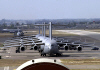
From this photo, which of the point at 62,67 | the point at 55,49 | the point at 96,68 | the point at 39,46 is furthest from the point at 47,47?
the point at 62,67

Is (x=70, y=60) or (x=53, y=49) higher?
(x=53, y=49)

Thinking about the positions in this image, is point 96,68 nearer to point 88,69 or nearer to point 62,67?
point 88,69

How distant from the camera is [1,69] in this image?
35.8m

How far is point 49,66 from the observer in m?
14.6

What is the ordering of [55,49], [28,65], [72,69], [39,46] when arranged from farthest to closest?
[39,46]
[55,49]
[72,69]
[28,65]

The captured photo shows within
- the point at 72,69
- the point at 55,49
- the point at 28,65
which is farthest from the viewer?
the point at 55,49

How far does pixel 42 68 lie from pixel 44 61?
0.44m

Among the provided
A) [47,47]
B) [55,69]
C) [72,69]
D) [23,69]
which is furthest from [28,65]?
[47,47]

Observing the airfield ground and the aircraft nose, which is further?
the aircraft nose

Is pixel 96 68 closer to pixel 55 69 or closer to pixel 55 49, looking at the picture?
pixel 55 49

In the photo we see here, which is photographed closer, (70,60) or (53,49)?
(70,60)

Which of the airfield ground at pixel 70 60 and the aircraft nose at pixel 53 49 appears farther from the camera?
the aircraft nose at pixel 53 49

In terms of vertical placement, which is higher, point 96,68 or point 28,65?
point 28,65

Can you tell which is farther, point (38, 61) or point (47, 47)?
point (47, 47)
